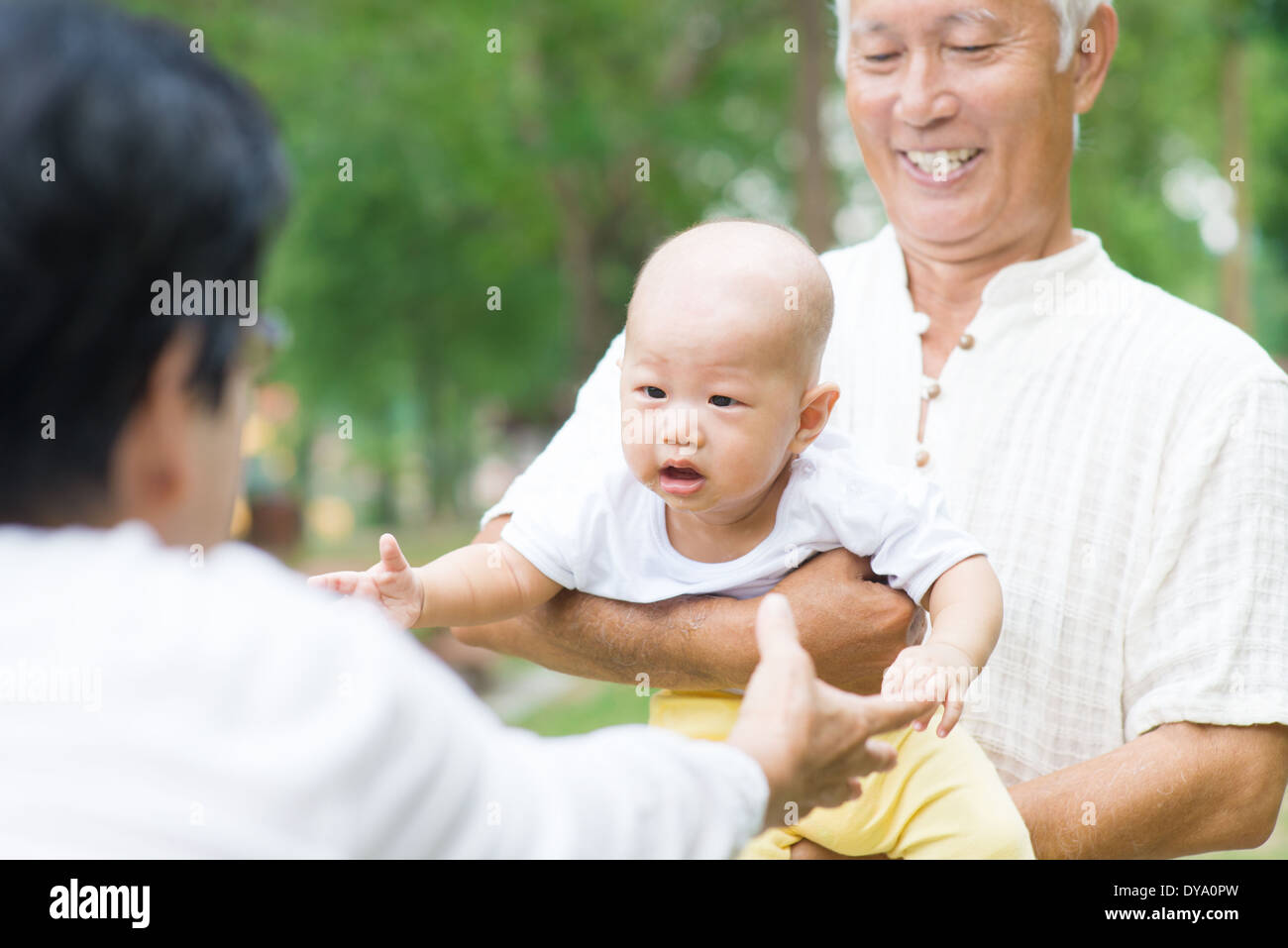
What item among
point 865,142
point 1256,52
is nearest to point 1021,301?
point 865,142

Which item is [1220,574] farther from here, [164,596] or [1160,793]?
[164,596]

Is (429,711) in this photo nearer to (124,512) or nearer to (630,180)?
(124,512)

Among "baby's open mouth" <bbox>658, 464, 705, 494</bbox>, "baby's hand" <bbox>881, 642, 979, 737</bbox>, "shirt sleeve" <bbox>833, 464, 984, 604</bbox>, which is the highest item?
"baby's open mouth" <bbox>658, 464, 705, 494</bbox>

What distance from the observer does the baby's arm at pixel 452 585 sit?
2.25 meters

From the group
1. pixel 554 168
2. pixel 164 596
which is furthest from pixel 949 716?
pixel 554 168

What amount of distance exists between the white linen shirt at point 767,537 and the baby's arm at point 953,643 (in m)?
0.04

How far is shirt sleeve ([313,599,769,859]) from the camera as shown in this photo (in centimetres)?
130

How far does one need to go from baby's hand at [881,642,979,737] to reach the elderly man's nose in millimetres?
1238

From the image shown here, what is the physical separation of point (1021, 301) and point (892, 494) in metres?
0.70

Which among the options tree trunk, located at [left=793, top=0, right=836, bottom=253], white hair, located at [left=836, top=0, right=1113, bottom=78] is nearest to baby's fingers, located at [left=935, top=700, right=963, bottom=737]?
white hair, located at [left=836, top=0, right=1113, bottom=78]

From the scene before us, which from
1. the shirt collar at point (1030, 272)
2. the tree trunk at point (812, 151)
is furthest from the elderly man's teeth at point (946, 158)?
the tree trunk at point (812, 151)

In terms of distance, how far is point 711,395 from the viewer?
2.24 m

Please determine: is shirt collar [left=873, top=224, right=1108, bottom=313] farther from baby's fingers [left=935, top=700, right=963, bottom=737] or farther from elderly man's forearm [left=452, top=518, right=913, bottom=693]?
baby's fingers [left=935, top=700, right=963, bottom=737]

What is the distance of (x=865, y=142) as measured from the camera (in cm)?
293
